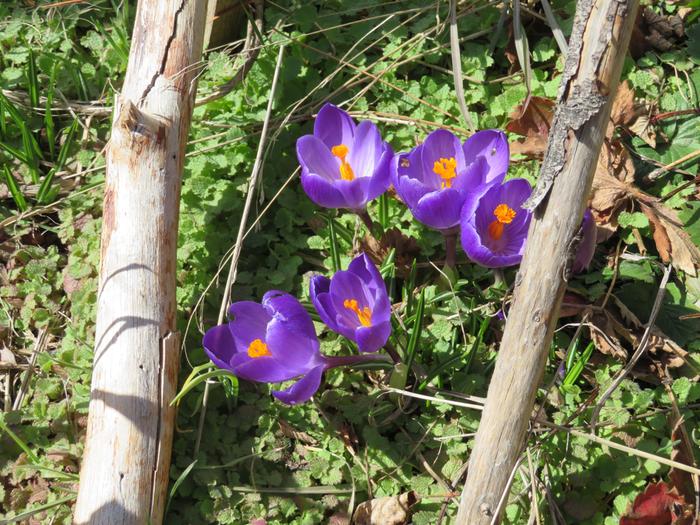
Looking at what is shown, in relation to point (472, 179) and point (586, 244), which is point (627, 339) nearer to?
point (586, 244)

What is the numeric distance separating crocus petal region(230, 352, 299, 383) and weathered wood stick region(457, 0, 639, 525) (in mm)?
498

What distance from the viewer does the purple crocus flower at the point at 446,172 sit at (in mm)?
2033

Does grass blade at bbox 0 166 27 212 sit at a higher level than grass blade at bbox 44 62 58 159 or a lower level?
lower

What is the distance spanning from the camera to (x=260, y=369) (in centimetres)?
188

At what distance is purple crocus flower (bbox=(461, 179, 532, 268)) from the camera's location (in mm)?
1987

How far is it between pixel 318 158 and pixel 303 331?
0.58 m

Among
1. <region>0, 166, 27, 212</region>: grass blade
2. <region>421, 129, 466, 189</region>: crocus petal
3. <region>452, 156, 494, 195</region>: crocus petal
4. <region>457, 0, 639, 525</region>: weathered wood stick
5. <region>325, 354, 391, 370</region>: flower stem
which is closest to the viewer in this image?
<region>457, 0, 639, 525</region>: weathered wood stick

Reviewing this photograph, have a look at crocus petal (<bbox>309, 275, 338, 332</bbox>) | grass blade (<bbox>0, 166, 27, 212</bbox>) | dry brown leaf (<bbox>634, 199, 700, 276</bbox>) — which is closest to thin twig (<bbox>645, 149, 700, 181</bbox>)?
dry brown leaf (<bbox>634, 199, 700, 276</bbox>)

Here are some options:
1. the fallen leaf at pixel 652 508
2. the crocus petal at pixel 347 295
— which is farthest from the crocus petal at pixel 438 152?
the fallen leaf at pixel 652 508

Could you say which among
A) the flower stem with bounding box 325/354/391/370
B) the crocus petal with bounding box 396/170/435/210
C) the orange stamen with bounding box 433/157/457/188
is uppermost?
the orange stamen with bounding box 433/157/457/188

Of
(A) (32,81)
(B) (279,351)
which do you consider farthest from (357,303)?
(A) (32,81)

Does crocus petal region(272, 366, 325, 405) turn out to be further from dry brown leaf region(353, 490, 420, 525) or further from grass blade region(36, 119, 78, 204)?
grass blade region(36, 119, 78, 204)

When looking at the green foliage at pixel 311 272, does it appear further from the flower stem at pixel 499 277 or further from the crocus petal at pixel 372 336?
the crocus petal at pixel 372 336

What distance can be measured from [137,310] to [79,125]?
1184 mm
